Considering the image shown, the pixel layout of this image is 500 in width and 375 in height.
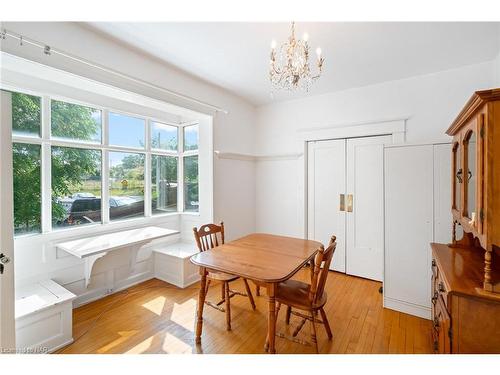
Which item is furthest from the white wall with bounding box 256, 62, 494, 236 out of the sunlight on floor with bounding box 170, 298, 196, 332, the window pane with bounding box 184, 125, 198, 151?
the sunlight on floor with bounding box 170, 298, 196, 332

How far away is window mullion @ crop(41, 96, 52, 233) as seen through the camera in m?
2.44

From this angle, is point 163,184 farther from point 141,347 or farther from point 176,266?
point 141,347

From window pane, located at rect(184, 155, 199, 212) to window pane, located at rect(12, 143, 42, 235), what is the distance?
186 centimetres

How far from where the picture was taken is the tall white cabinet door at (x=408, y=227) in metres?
2.32

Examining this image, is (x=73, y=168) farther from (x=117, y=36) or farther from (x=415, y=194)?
(x=415, y=194)

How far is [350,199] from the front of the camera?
11.2 feet

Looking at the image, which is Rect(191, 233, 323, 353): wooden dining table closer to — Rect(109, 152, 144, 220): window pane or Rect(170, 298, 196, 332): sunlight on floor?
Rect(170, 298, 196, 332): sunlight on floor

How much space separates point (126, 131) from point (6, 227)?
2.07 m

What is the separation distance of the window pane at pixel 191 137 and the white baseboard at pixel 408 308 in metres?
3.31

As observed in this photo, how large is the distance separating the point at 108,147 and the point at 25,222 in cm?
121

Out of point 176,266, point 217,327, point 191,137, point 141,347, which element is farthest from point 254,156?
point 141,347

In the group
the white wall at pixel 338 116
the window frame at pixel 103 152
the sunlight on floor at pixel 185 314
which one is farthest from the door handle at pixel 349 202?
the sunlight on floor at pixel 185 314
